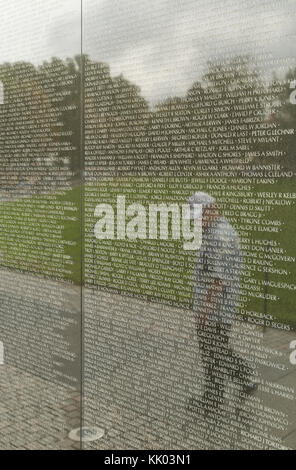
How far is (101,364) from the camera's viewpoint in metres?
3.75

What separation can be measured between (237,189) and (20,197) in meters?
2.26

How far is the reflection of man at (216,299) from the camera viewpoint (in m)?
2.94

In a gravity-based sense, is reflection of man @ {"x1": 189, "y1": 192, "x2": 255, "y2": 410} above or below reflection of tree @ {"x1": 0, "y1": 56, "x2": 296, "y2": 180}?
below

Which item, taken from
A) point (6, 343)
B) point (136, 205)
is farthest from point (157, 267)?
point (6, 343)

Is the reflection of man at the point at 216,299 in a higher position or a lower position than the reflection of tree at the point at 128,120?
lower

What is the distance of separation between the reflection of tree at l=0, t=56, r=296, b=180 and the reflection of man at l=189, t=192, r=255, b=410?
0.33 meters

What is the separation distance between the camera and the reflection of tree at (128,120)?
9.22 feet

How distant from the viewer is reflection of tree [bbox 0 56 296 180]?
2.81 metres

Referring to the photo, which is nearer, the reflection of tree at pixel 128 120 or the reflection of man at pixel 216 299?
the reflection of tree at pixel 128 120

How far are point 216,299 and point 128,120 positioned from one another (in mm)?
1292

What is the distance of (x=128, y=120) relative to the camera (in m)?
3.46

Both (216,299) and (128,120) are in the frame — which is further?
(128,120)

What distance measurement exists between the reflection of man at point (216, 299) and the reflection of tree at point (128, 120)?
0.33 meters

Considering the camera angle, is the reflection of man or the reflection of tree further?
the reflection of man
